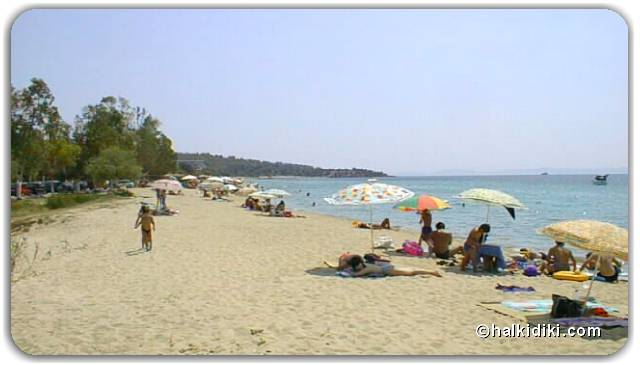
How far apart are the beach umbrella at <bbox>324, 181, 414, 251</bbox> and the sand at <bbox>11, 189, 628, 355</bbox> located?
4.24 feet

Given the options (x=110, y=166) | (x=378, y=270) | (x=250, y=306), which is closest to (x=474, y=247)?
(x=378, y=270)

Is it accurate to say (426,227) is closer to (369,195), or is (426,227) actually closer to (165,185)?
(369,195)

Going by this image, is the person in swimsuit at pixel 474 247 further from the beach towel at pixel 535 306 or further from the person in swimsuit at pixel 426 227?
the beach towel at pixel 535 306

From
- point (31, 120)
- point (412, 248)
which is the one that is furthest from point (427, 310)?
point (31, 120)

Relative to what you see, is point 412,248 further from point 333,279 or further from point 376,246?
point 333,279

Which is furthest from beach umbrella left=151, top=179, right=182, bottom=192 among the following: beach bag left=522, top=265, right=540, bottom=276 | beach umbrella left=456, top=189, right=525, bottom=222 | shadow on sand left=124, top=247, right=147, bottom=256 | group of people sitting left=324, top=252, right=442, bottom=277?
beach bag left=522, top=265, right=540, bottom=276

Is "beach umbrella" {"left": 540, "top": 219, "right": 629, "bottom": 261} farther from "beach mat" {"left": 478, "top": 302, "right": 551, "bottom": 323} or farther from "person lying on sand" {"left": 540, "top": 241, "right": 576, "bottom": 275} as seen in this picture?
"person lying on sand" {"left": 540, "top": 241, "right": 576, "bottom": 275}

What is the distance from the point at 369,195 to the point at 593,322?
4.20 meters

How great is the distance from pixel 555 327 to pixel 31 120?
25.9 m

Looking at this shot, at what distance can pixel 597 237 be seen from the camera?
607 cm

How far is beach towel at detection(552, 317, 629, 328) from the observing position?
20.4 ft

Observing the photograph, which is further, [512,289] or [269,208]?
[269,208]

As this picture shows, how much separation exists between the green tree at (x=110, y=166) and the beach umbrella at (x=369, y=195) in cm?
3503

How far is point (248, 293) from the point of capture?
788 centimetres
